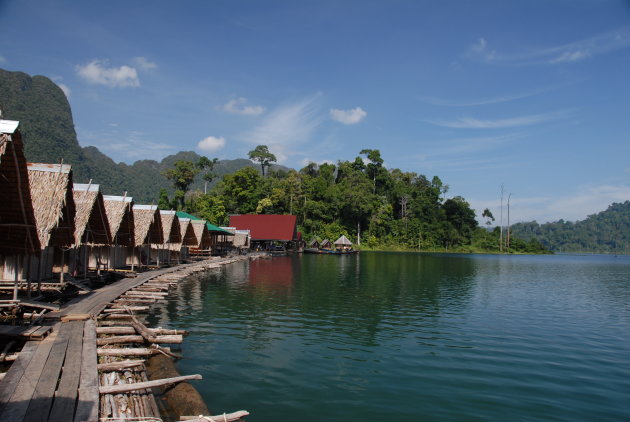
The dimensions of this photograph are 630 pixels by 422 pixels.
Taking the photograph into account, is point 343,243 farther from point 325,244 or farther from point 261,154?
point 261,154

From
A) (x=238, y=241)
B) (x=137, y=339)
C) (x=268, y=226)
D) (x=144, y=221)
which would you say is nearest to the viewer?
(x=137, y=339)

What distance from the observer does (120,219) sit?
20.9m

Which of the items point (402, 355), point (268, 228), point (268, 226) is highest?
point (268, 226)

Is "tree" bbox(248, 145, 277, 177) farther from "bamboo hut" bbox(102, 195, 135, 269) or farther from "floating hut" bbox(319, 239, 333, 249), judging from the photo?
"bamboo hut" bbox(102, 195, 135, 269)

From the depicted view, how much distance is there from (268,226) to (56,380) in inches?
2437

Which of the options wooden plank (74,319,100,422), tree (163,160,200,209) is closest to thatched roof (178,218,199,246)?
wooden plank (74,319,100,422)

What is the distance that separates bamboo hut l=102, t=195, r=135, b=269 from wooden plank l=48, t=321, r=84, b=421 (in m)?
12.4

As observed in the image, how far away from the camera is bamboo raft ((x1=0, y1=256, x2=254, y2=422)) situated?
19.1 ft

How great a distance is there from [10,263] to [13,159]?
765 cm

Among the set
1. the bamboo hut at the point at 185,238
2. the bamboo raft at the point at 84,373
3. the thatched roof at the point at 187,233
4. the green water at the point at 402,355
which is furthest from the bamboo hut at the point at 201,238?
the bamboo raft at the point at 84,373

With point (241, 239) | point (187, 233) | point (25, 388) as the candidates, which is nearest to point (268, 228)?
point (241, 239)

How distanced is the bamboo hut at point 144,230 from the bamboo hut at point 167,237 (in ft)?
3.54

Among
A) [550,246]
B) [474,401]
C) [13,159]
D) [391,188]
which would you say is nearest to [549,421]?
[474,401]

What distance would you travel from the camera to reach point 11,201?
10.4 meters
